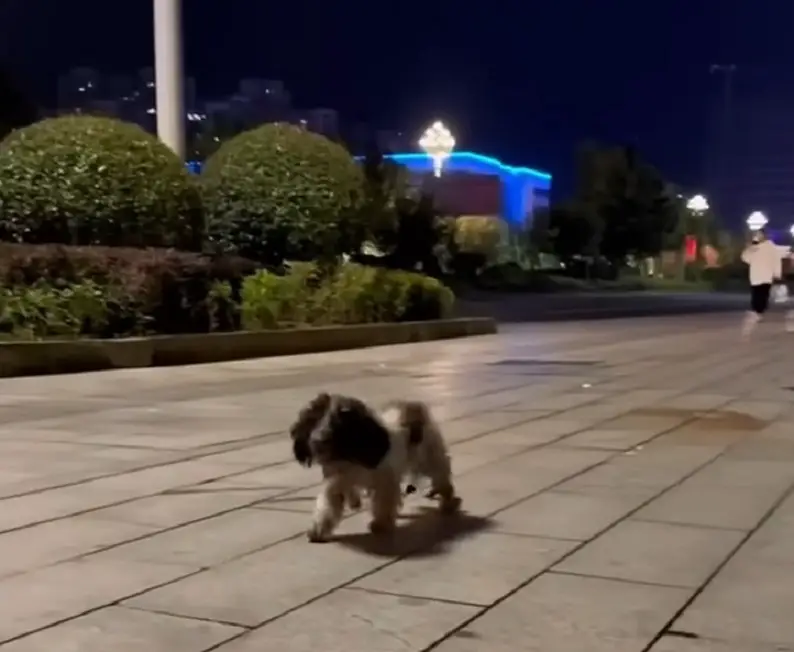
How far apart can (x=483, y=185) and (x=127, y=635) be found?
51.6 metres

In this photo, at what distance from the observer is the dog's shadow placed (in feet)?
14.9

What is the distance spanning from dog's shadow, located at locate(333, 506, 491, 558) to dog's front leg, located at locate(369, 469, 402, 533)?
0.04 meters

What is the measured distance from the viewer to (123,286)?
12.5 metres

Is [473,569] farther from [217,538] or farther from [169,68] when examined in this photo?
[169,68]

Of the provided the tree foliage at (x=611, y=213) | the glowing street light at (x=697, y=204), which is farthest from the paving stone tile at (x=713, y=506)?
the glowing street light at (x=697, y=204)

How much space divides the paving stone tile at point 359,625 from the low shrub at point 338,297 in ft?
34.5

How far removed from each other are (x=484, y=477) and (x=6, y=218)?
922 cm

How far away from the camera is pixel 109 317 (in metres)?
12.4

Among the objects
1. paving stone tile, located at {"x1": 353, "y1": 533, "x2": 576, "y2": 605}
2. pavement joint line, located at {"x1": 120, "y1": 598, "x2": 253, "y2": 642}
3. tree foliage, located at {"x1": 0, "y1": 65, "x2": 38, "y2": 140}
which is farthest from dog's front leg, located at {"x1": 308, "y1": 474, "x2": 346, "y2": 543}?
tree foliage, located at {"x1": 0, "y1": 65, "x2": 38, "y2": 140}

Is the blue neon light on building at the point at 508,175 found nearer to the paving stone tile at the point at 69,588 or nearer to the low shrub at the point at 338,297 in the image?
the low shrub at the point at 338,297

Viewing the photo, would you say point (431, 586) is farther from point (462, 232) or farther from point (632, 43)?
point (632, 43)

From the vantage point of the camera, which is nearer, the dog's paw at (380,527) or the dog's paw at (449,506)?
the dog's paw at (380,527)

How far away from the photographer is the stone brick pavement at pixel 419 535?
360cm

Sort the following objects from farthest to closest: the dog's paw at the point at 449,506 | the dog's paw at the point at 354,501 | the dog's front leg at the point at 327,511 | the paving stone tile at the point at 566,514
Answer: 1. the dog's paw at the point at 449,506
2. the paving stone tile at the point at 566,514
3. the dog's paw at the point at 354,501
4. the dog's front leg at the point at 327,511
